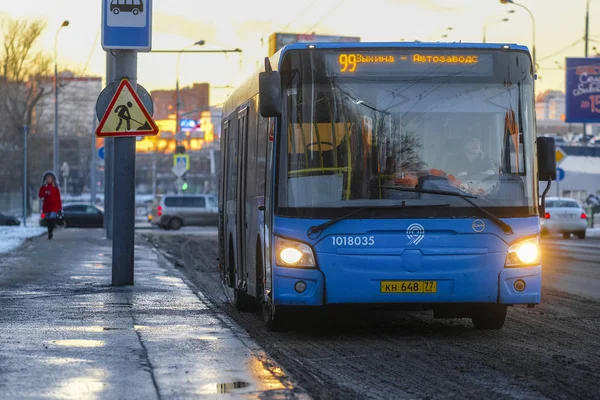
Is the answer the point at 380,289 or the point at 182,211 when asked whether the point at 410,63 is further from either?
the point at 182,211

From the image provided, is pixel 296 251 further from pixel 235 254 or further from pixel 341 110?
pixel 235 254

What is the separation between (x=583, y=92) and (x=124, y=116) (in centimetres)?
3551

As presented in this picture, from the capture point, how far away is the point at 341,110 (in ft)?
36.6

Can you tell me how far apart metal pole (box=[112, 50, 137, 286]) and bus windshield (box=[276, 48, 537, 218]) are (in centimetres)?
596

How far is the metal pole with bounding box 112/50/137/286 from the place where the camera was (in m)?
16.8

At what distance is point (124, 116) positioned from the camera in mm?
16297

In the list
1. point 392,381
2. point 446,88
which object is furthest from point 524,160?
point 392,381

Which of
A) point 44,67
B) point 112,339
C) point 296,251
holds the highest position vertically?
point 44,67

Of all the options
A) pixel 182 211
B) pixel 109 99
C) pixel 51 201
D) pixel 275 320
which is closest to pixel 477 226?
pixel 275 320

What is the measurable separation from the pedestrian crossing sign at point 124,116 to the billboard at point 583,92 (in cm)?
3454

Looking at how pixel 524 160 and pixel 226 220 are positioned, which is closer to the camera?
pixel 524 160

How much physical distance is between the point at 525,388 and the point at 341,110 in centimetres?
378

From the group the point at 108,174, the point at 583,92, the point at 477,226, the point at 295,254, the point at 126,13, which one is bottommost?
the point at 295,254

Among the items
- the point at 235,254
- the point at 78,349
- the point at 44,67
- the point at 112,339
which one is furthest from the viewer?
the point at 44,67
